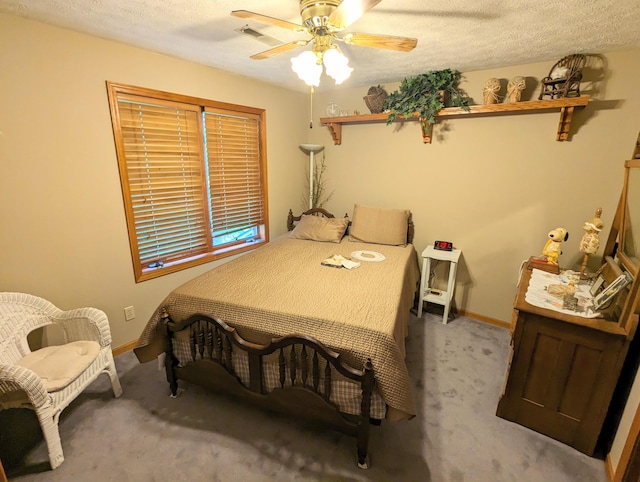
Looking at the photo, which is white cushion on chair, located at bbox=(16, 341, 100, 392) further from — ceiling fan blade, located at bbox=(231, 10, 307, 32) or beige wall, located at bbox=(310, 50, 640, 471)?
beige wall, located at bbox=(310, 50, 640, 471)

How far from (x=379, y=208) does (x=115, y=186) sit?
7.95 feet

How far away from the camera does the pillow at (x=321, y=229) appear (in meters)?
3.20

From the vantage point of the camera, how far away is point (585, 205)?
239cm

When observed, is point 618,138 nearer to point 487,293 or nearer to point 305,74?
point 487,293

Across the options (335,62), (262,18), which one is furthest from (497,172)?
(262,18)

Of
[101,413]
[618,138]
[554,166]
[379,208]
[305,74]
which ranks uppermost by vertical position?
[305,74]

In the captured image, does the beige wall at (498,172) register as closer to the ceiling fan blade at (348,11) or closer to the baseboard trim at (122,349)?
the ceiling fan blade at (348,11)

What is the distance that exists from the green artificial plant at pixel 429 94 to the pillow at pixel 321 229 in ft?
4.04

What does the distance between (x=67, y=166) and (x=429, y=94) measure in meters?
2.90

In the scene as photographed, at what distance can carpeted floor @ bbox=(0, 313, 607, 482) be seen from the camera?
1516mm

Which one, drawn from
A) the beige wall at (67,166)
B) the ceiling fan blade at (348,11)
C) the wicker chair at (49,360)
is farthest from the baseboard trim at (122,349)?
the ceiling fan blade at (348,11)

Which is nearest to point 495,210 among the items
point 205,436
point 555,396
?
point 555,396

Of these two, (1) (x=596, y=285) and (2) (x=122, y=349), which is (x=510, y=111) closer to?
(1) (x=596, y=285)

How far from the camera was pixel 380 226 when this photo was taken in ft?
10.3
